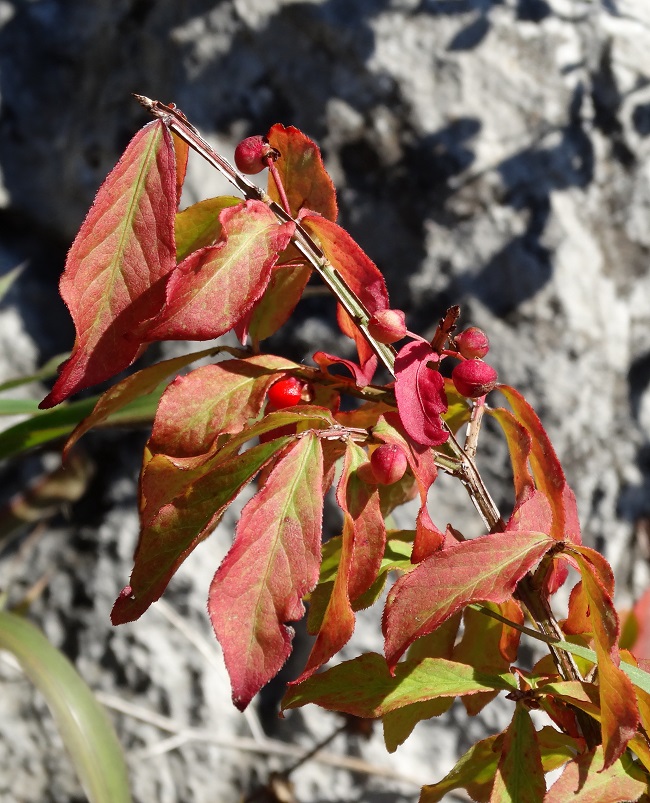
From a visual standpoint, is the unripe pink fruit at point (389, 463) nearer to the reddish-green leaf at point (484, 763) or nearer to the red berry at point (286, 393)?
the red berry at point (286, 393)

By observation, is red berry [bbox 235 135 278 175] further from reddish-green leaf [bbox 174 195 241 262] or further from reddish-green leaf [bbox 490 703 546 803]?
reddish-green leaf [bbox 490 703 546 803]

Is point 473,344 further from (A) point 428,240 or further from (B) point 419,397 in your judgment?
(A) point 428,240

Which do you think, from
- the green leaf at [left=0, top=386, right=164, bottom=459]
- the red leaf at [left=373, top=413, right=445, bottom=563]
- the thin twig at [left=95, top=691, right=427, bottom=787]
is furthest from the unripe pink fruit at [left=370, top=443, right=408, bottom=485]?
the thin twig at [left=95, top=691, right=427, bottom=787]

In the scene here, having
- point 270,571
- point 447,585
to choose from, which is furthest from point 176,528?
point 447,585

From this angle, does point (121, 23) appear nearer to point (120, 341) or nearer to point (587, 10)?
point (587, 10)

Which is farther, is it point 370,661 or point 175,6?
point 175,6

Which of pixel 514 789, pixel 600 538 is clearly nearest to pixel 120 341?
pixel 514 789
